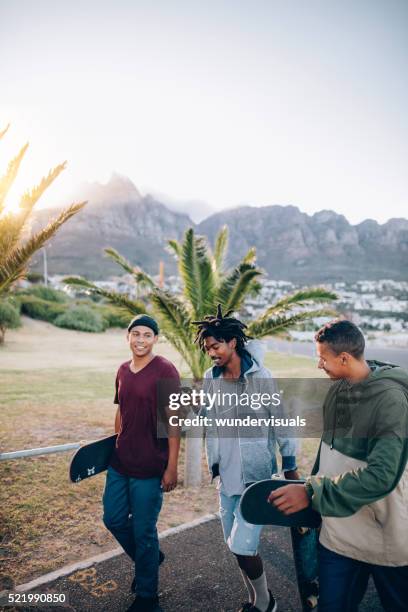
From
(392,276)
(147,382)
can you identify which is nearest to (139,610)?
(147,382)

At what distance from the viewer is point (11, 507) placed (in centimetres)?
459

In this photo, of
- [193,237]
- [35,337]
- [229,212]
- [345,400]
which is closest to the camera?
[345,400]

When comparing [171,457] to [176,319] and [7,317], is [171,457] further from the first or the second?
[7,317]

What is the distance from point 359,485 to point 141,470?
1.62 metres

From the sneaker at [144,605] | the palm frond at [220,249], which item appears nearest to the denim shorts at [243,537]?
the sneaker at [144,605]

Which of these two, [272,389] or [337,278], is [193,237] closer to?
[272,389]

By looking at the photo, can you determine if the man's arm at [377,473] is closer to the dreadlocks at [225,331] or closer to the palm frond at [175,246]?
the dreadlocks at [225,331]

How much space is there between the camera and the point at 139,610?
2.83 metres

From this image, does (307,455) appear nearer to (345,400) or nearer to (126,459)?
(126,459)

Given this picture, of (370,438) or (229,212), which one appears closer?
(370,438)

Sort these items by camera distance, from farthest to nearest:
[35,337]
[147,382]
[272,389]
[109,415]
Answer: [35,337] → [109,415] → [147,382] → [272,389]

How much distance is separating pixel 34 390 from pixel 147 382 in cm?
1025

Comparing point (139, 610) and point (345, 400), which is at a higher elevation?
point (345, 400)

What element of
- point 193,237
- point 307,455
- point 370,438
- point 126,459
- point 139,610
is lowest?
point 307,455
